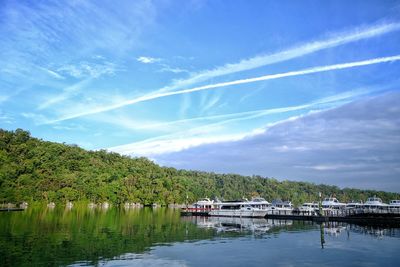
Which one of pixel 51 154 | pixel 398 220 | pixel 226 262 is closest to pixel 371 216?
pixel 398 220

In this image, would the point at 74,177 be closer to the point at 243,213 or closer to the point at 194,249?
the point at 243,213

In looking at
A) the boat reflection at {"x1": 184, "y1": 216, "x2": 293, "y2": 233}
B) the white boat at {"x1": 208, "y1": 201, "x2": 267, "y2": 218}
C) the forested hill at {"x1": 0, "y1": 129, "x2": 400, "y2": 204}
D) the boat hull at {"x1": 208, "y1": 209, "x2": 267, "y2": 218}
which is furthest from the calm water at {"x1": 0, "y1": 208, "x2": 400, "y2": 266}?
the forested hill at {"x1": 0, "y1": 129, "x2": 400, "y2": 204}

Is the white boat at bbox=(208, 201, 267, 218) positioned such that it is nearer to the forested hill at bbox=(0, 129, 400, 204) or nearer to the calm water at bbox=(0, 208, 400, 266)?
the calm water at bbox=(0, 208, 400, 266)

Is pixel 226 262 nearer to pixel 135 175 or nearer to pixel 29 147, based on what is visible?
pixel 29 147

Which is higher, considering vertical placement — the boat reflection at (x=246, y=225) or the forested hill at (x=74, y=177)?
the forested hill at (x=74, y=177)

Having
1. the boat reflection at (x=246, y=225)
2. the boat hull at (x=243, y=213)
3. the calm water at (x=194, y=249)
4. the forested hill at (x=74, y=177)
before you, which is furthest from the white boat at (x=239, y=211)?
the forested hill at (x=74, y=177)

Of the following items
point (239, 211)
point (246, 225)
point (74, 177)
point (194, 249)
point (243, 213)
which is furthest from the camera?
Result: point (74, 177)

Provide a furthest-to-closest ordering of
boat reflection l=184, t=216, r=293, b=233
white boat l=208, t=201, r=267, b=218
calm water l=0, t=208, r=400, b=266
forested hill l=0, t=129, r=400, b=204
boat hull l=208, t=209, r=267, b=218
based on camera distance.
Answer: forested hill l=0, t=129, r=400, b=204
white boat l=208, t=201, r=267, b=218
boat hull l=208, t=209, r=267, b=218
boat reflection l=184, t=216, r=293, b=233
calm water l=0, t=208, r=400, b=266

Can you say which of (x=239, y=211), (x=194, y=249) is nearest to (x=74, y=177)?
(x=239, y=211)

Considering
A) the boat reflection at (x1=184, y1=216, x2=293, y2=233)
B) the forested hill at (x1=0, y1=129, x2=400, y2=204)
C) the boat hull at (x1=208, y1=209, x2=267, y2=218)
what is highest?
the forested hill at (x1=0, y1=129, x2=400, y2=204)

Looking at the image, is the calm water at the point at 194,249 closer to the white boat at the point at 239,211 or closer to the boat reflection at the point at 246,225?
the boat reflection at the point at 246,225

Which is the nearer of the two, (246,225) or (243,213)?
(246,225)

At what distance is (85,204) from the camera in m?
141

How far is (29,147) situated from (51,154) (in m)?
8.56
